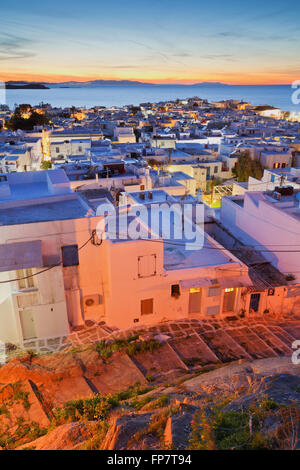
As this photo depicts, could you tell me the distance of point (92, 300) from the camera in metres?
14.1

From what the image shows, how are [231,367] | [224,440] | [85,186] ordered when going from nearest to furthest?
[224,440] → [231,367] → [85,186]

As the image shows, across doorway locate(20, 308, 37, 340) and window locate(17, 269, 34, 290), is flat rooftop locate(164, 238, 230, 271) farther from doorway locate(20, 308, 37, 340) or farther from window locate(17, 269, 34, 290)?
doorway locate(20, 308, 37, 340)

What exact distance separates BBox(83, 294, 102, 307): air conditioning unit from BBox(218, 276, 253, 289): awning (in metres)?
4.97

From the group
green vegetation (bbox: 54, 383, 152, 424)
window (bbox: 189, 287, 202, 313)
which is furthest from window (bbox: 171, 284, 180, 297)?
green vegetation (bbox: 54, 383, 152, 424)

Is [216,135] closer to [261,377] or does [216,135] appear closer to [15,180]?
[15,180]

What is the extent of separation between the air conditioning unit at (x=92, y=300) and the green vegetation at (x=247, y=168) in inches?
1000

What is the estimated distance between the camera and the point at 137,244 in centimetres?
1288

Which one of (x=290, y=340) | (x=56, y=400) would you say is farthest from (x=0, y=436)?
(x=290, y=340)

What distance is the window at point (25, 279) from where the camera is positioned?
474 inches

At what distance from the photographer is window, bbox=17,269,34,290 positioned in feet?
39.5

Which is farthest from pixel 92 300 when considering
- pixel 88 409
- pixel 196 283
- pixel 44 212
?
pixel 88 409

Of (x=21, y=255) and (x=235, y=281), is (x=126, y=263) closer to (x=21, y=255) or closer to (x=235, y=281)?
(x=21, y=255)

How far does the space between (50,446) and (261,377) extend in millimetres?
5370

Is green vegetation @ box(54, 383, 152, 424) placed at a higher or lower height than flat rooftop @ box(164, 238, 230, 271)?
lower
